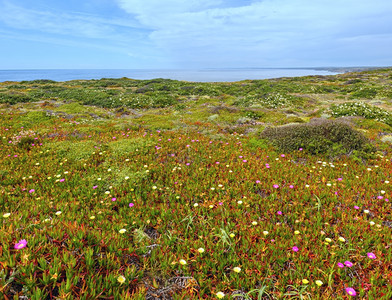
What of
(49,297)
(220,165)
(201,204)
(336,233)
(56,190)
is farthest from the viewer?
(220,165)

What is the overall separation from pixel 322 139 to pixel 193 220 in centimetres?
727

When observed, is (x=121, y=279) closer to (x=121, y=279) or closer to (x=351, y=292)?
(x=121, y=279)

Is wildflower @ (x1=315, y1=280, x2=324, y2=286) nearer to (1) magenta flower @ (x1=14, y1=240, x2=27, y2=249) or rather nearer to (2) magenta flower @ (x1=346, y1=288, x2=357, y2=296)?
(2) magenta flower @ (x1=346, y1=288, x2=357, y2=296)

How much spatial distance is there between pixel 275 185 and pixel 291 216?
3.95 feet

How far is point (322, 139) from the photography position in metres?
9.33

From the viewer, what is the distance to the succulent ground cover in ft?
9.83

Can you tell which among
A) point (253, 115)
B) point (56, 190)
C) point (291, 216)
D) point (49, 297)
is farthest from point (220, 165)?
point (253, 115)

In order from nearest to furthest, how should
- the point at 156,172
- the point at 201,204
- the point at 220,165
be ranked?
the point at 201,204
the point at 156,172
the point at 220,165

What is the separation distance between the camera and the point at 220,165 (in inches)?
294

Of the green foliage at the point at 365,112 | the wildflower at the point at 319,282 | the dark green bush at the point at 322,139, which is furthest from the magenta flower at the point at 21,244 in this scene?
the green foliage at the point at 365,112

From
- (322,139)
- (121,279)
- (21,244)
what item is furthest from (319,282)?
(322,139)

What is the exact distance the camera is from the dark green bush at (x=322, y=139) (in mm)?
8758

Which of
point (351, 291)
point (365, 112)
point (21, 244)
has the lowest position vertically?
point (351, 291)

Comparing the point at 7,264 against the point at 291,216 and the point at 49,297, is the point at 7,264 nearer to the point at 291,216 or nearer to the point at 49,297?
the point at 49,297
